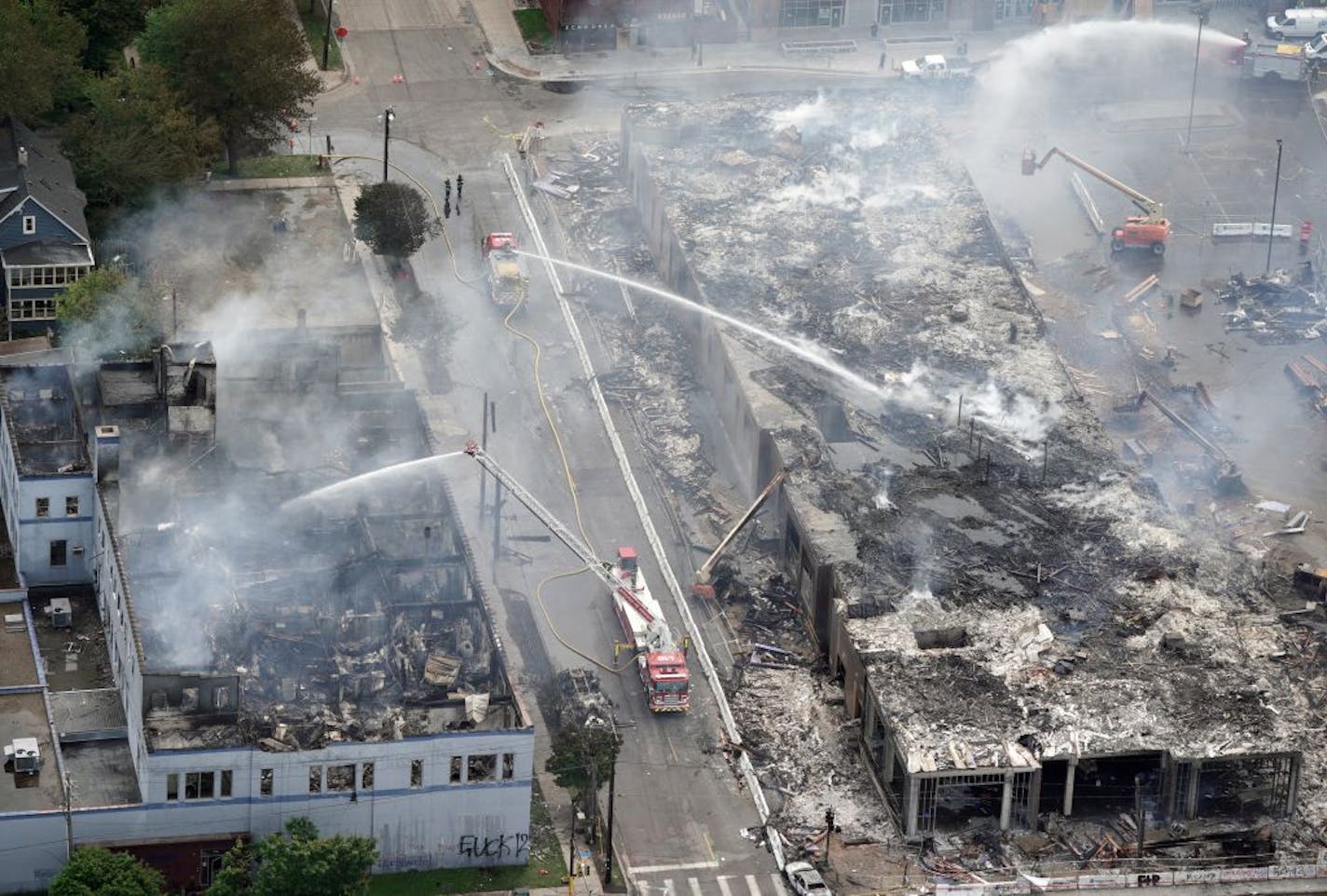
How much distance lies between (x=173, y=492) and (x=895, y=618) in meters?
31.2

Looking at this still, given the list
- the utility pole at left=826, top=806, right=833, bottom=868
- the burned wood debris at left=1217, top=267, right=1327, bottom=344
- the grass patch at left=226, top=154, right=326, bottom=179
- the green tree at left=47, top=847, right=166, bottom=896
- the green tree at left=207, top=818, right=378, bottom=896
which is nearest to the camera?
the green tree at left=47, top=847, right=166, bottom=896

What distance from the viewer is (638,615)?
117m

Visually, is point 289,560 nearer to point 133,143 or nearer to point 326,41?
point 133,143

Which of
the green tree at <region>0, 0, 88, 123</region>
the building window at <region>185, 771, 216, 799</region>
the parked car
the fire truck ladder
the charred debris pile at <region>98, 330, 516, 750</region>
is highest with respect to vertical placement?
the green tree at <region>0, 0, 88, 123</region>

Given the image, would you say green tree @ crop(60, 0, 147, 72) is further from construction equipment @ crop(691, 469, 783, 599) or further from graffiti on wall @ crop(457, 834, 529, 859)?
graffiti on wall @ crop(457, 834, 529, 859)

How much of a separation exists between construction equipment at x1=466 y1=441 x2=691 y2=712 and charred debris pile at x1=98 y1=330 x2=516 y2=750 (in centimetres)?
528

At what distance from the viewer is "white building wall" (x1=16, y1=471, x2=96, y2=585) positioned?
116875 millimetres

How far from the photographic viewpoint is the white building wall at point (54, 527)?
117m

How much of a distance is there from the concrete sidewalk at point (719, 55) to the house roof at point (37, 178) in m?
34.0

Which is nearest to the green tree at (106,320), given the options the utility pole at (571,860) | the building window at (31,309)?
the building window at (31,309)

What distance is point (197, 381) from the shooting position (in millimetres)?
121500

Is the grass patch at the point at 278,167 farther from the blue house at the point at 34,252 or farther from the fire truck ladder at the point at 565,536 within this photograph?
the fire truck ladder at the point at 565,536

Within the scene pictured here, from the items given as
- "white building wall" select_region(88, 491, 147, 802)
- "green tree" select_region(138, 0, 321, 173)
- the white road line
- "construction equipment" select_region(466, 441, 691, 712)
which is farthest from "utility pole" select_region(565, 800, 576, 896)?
"green tree" select_region(138, 0, 321, 173)

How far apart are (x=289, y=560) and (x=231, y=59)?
144ft
